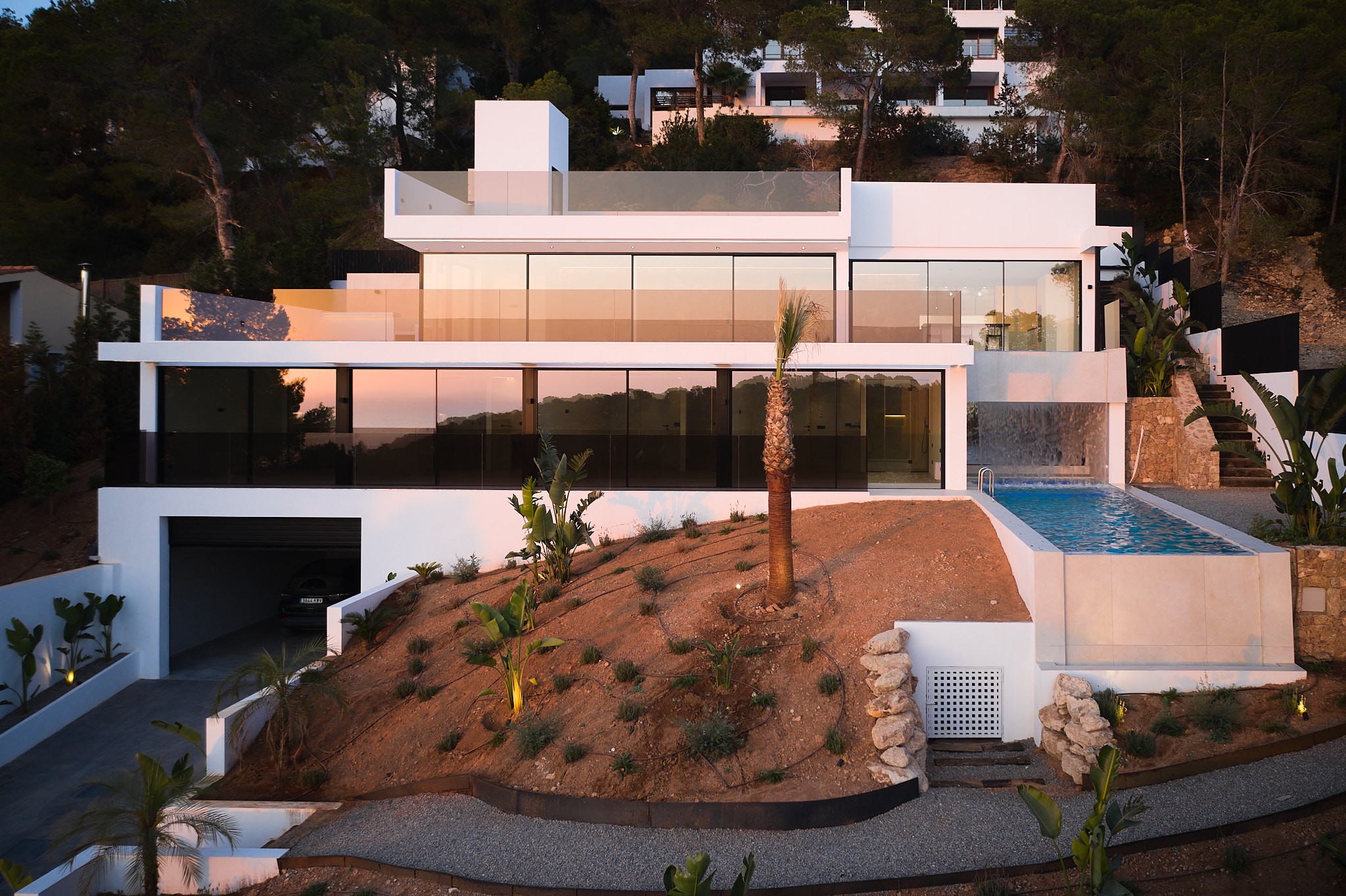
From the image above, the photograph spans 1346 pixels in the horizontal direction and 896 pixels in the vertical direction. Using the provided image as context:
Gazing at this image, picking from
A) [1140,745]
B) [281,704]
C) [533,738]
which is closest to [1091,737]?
[1140,745]

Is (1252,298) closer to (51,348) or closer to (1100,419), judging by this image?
(1100,419)

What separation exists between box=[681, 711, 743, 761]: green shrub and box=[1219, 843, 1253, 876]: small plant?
451 cm

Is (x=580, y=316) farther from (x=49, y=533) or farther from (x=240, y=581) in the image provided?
(x=49, y=533)

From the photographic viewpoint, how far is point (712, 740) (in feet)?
32.7

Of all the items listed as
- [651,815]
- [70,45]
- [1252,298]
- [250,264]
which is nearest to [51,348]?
[250,264]

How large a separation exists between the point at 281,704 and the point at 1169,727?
413 inches

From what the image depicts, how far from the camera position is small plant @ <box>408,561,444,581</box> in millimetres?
17109

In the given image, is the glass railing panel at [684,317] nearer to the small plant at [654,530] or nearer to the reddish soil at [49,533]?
the small plant at [654,530]

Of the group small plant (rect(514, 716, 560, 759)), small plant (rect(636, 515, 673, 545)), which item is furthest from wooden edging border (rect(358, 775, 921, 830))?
small plant (rect(636, 515, 673, 545))

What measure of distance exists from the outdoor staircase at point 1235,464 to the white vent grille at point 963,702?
11.0m

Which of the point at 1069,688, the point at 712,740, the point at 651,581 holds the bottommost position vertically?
the point at 712,740

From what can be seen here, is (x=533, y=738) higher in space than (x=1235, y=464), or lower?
lower

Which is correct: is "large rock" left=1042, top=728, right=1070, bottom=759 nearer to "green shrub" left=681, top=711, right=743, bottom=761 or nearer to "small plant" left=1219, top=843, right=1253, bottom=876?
"small plant" left=1219, top=843, right=1253, bottom=876

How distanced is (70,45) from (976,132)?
133 feet
